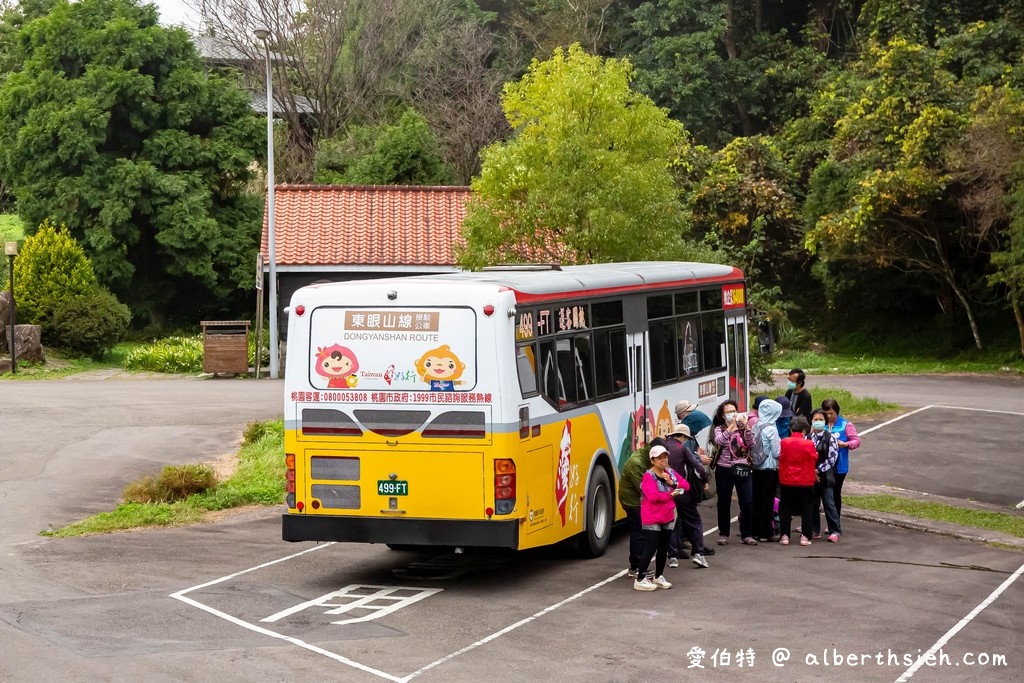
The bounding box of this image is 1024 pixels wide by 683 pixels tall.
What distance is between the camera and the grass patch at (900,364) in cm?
4003

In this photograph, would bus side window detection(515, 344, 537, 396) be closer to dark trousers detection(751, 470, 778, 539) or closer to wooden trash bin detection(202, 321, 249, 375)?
dark trousers detection(751, 470, 778, 539)

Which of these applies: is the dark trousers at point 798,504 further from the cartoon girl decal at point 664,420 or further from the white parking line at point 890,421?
the white parking line at point 890,421

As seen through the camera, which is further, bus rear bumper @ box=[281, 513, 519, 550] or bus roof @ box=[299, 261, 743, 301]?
bus roof @ box=[299, 261, 743, 301]

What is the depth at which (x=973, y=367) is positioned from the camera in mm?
40719

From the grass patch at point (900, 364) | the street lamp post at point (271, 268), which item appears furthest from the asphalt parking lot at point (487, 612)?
the grass patch at point (900, 364)

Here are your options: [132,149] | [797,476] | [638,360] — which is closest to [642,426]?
[638,360]

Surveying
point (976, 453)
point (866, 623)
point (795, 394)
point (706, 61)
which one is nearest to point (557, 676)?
point (866, 623)

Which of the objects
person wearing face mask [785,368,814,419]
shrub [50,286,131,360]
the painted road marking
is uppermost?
shrub [50,286,131,360]

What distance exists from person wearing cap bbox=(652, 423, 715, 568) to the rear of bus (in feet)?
6.26

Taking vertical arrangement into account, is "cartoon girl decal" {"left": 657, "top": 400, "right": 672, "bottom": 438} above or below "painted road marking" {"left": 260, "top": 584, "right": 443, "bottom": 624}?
above

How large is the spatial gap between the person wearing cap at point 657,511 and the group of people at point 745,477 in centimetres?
1

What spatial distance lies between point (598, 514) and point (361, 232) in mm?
23633

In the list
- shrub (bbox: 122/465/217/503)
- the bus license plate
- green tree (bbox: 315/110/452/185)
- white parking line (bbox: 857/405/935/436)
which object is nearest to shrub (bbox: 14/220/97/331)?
green tree (bbox: 315/110/452/185)

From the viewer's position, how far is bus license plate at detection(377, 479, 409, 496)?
40.9 feet
